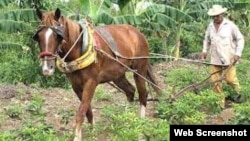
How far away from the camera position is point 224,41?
328 inches

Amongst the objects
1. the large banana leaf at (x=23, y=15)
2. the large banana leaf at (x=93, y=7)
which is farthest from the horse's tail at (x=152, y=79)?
the large banana leaf at (x=23, y=15)

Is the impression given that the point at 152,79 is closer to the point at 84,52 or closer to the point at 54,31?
the point at 84,52

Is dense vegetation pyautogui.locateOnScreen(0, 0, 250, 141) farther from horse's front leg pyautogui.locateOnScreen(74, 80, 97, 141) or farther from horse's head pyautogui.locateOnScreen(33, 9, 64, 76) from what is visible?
horse's head pyautogui.locateOnScreen(33, 9, 64, 76)

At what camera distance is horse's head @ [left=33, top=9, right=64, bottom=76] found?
572 cm

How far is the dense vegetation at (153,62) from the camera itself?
20.6 feet

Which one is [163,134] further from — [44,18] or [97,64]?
[44,18]

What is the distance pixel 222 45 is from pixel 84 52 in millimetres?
2868

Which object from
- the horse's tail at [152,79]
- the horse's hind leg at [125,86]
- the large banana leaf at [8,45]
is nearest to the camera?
the horse's hind leg at [125,86]

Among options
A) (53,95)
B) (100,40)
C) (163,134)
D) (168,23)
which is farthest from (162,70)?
(163,134)

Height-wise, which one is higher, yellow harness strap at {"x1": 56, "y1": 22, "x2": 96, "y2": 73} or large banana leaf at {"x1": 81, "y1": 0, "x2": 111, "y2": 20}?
large banana leaf at {"x1": 81, "y1": 0, "x2": 111, "y2": 20}

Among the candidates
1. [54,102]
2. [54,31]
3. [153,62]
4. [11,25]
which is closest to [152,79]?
[54,102]

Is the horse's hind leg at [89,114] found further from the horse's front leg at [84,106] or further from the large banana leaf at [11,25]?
the large banana leaf at [11,25]

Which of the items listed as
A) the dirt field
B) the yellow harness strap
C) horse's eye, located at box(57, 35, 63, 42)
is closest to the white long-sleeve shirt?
the dirt field

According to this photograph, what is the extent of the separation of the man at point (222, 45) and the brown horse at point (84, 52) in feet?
4.15
